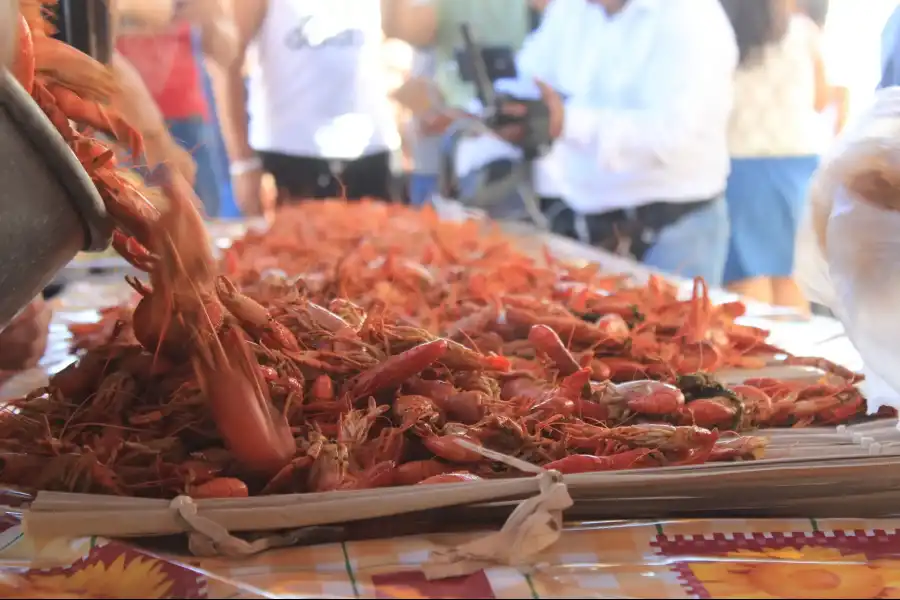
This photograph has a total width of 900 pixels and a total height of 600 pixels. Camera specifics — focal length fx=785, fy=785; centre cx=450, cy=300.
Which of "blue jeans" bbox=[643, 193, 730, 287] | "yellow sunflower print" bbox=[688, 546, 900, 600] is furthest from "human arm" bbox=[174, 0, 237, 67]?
"yellow sunflower print" bbox=[688, 546, 900, 600]

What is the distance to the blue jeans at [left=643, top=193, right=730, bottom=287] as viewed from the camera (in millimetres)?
2473

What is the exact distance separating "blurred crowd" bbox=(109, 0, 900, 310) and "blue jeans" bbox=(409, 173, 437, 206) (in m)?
0.09

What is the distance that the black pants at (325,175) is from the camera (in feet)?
10.4

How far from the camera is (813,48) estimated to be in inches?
93.4

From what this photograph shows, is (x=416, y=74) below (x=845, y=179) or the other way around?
below

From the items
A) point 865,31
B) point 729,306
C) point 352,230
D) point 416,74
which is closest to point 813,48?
point 865,31

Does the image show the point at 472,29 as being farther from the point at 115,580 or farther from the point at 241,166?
the point at 115,580

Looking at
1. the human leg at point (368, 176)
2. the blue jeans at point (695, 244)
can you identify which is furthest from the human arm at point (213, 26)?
the blue jeans at point (695, 244)

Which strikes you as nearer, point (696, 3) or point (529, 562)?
point (529, 562)

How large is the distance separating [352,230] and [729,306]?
43.1 inches

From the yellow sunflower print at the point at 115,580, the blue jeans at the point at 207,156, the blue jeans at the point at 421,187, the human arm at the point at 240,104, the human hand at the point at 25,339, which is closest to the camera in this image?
the yellow sunflower print at the point at 115,580

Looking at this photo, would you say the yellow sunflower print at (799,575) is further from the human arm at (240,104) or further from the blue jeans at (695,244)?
the human arm at (240,104)

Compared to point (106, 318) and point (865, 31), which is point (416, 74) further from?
point (106, 318)

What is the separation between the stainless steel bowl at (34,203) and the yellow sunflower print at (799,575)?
65cm
